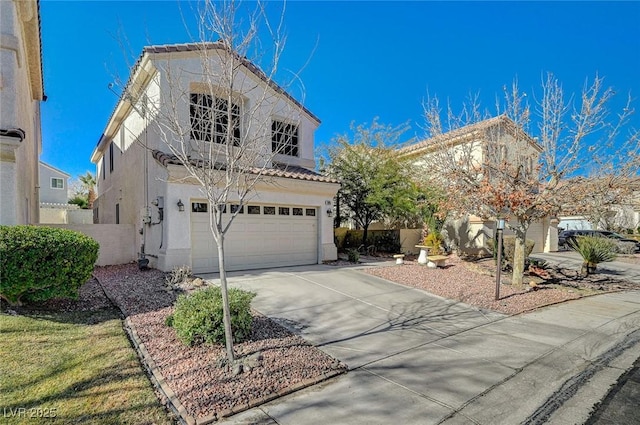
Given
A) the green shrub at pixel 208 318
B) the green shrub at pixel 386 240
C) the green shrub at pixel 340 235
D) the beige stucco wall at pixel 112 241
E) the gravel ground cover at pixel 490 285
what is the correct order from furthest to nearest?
1. the green shrub at pixel 340 235
2. the green shrub at pixel 386 240
3. the beige stucco wall at pixel 112 241
4. the gravel ground cover at pixel 490 285
5. the green shrub at pixel 208 318

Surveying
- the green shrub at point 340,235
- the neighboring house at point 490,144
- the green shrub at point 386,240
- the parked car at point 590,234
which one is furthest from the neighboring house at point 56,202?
the parked car at point 590,234

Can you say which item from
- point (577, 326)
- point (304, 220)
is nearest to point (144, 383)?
point (577, 326)

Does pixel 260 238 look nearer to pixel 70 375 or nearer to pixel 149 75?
pixel 149 75

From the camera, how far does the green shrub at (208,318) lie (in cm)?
493

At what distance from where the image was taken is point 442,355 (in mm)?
5297

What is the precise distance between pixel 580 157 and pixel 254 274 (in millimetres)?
10808

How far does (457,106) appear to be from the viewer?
12383 mm

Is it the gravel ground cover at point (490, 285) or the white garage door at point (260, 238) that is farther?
the white garage door at point (260, 238)

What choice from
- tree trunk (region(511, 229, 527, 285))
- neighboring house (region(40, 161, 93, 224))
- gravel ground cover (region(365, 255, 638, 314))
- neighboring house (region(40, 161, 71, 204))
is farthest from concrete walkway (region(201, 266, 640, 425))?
neighboring house (region(40, 161, 71, 204))

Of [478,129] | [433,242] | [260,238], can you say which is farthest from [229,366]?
[433,242]

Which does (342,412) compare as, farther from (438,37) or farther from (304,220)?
(438,37)

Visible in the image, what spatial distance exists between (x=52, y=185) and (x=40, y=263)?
34.1m

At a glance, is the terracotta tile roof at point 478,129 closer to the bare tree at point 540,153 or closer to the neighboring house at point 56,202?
the bare tree at point 540,153

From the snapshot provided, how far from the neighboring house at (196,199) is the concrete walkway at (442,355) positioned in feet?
7.34
